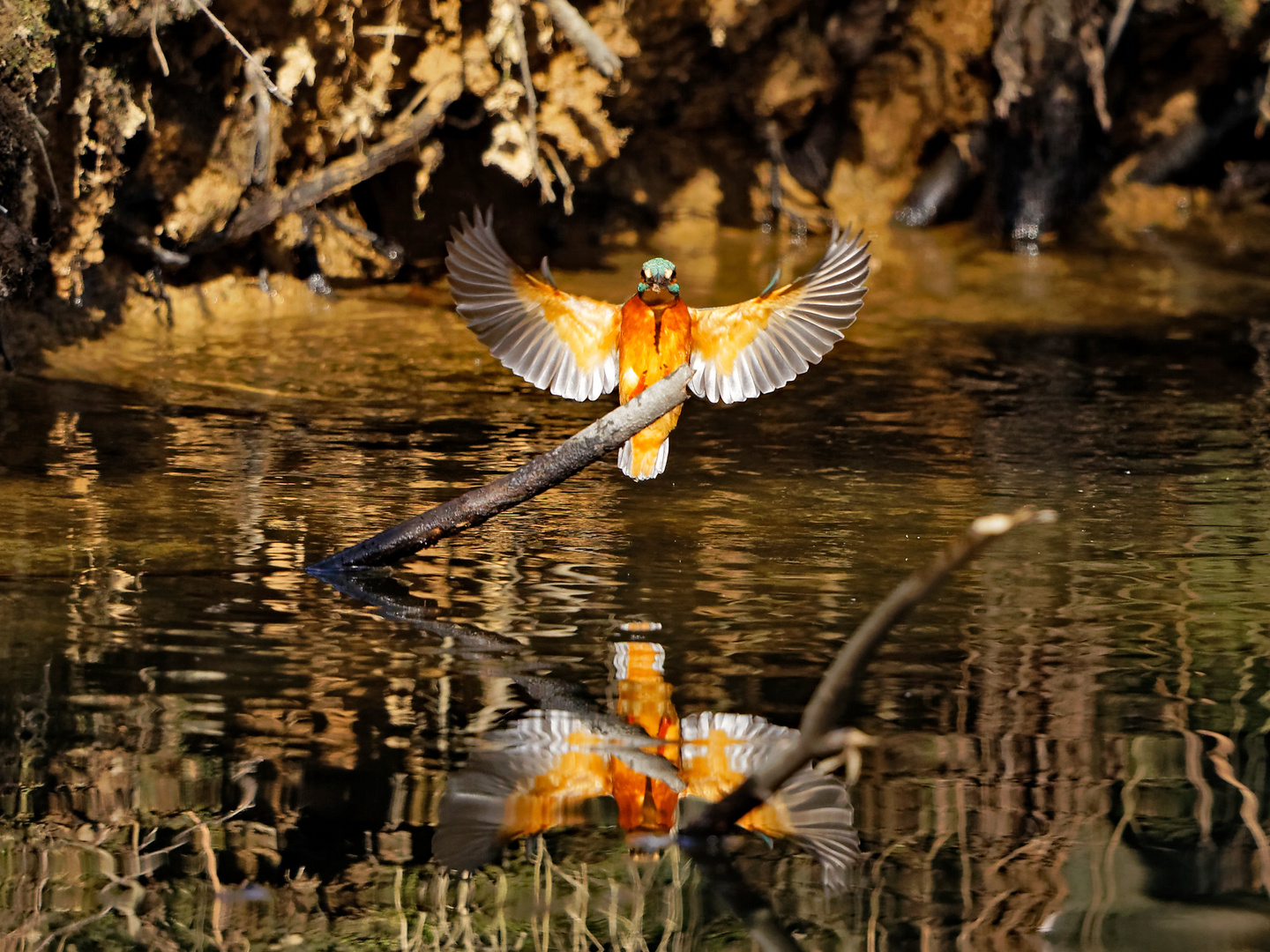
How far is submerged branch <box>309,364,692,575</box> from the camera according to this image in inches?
164

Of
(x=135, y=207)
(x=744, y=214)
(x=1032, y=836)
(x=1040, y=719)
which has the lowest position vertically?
(x=1032, y=836)

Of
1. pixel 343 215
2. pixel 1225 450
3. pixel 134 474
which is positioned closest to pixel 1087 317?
pixel 1225 450

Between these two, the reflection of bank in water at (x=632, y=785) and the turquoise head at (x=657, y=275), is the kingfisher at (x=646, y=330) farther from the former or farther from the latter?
the reflection of bank in water at (x=632, y=785)

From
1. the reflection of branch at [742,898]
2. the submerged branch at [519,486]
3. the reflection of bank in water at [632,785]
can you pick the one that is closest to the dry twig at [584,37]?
the submerged branch at [519,486]

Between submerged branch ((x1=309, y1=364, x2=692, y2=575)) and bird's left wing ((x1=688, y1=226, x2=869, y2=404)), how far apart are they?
1013 millimetres

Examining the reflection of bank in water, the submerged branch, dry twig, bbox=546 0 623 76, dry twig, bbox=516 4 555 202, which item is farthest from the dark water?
dry twig, bbox=546 0 623 76

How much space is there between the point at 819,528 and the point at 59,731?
2515 millimetres

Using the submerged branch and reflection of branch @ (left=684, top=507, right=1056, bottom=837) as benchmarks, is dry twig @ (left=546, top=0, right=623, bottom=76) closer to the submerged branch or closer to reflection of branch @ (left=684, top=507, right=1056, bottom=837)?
the submerged branch

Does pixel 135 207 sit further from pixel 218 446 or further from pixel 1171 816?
pixel 1171 816

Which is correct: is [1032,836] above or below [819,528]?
below

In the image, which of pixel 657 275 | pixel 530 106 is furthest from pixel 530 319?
pixel 530 106

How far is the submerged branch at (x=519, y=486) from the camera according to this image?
13.7ft

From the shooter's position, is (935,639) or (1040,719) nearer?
(1040,719)

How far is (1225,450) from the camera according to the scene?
21.4 feet
